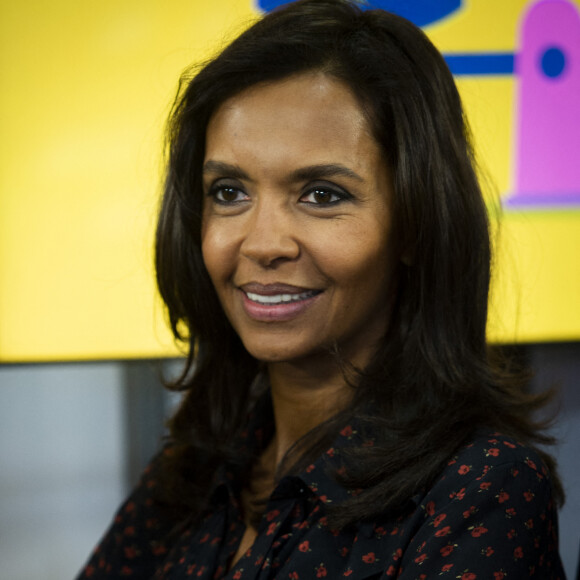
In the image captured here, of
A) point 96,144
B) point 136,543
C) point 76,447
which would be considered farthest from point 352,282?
point 76,447

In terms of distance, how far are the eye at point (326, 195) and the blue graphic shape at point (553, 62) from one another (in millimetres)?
1054

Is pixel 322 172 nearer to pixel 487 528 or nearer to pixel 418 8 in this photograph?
pixel 487 528

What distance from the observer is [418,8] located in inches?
83.4

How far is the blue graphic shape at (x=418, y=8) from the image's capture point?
83.2 inches

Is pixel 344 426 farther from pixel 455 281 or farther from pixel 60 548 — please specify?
pixel 60 548

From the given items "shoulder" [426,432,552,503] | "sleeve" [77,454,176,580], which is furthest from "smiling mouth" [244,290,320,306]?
"sleeve" [77,454,176,580]

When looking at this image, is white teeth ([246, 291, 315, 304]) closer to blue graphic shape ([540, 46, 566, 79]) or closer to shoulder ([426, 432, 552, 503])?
shoulder ([426, 432, 552, 503])

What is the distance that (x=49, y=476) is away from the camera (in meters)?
2.30

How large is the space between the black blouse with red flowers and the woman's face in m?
0.19

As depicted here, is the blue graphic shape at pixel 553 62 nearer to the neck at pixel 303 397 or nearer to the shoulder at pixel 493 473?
the neck at pixel 303 397

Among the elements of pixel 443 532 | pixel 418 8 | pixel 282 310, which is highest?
pixel 418 8

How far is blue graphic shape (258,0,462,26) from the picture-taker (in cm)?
211

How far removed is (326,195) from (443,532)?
1.68 ft

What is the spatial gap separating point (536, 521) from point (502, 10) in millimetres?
1389
